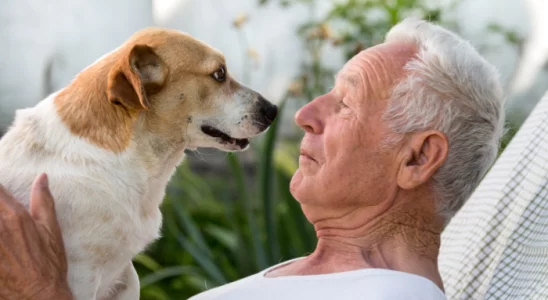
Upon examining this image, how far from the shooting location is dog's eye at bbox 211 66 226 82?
5.82ft

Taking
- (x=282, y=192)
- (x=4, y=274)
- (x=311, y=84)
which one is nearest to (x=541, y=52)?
(x=311, y=84)

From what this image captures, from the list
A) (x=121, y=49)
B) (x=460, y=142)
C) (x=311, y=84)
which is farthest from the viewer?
(x=311, y=84)

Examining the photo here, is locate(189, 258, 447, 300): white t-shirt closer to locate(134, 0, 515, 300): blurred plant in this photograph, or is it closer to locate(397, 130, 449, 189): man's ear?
locate(397, 130, 449, 189): man's ear

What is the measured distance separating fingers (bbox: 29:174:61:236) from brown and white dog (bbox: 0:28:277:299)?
1.4 inches

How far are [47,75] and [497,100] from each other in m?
2.89

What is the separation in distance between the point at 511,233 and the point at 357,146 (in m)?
0.55

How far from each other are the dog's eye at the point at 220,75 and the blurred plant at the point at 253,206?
2.01ft

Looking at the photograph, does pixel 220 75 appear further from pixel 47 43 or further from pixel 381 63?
pixel 47 43

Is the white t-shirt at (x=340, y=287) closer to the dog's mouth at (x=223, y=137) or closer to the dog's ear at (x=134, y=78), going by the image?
the dog's mouth at (x=223, y=137)

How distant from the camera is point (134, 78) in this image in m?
1.51

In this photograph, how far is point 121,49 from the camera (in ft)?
5.35

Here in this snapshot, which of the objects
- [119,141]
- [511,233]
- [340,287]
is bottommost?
[511,233]

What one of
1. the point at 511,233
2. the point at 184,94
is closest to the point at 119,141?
the point at 184,94

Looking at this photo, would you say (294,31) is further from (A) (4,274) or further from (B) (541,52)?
(A) (4,274)
